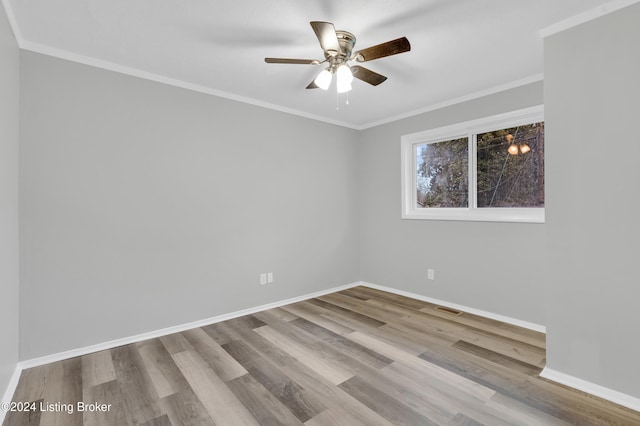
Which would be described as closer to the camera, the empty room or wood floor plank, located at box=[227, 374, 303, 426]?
wood floor plank, located at box=[227, 374, 303, 426]

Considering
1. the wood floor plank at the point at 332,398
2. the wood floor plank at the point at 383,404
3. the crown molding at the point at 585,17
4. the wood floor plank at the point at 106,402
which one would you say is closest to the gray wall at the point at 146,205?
the wood floor plank at the point at 106,402

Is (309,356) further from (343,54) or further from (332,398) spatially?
(343,54)

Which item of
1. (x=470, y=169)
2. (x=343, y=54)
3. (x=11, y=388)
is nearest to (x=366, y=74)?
(x=343, y=54)

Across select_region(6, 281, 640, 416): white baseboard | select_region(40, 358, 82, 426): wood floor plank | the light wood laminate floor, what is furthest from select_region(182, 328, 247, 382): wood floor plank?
select_region(40, 358, 82, 426): wood floor plank

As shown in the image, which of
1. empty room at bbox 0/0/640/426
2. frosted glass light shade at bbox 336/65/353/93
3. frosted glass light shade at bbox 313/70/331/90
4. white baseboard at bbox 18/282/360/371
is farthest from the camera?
white baseboard at bbox 18/282/360/371

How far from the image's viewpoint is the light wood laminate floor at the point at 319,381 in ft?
5.71

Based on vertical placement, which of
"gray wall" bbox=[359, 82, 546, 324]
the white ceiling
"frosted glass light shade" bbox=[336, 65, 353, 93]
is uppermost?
the white ceiling

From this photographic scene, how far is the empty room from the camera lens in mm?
1852

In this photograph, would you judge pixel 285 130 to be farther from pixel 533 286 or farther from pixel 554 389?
pixel 554 389

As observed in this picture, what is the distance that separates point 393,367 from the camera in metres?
2.27

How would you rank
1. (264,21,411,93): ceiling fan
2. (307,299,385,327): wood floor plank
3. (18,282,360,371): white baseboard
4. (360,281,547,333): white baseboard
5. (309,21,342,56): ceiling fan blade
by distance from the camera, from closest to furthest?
(309,21,342,56): ceiling fan blade, (264,21,411,93): ceiling fan, (18,282,360,371): white baseboard, (360,281,547,333): white baseboard, (307,299,385,327): wood floor plank

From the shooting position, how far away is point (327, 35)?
68.8 inches

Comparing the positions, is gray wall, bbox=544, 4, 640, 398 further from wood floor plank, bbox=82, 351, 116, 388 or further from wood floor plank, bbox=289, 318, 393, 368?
wood floor plank, bbox=82, 351, 116, 388

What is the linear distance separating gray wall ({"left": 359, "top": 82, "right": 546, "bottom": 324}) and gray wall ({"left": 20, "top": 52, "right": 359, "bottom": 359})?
96cm
